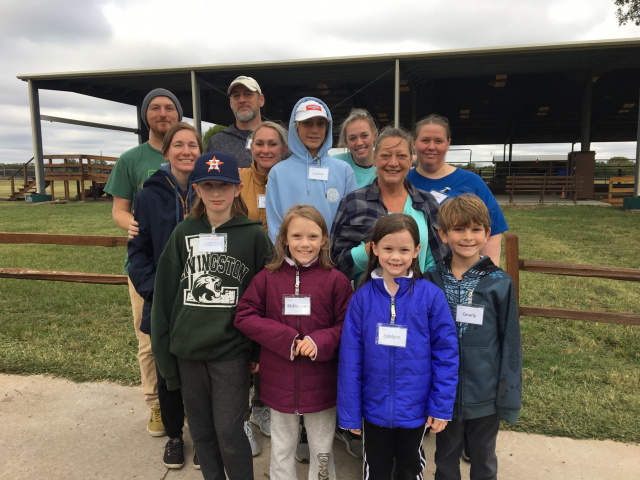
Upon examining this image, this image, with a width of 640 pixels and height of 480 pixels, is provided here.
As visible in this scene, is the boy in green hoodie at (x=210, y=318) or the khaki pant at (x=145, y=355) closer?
the boy in green hoodie at (x=210, y=318)

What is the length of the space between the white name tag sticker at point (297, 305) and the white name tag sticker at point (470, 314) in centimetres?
72

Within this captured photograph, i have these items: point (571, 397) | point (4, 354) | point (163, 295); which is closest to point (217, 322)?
point (163, 295)

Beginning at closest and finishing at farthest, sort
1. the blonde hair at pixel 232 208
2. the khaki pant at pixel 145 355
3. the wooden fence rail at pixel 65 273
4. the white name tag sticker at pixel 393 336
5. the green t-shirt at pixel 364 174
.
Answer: the white name tag sticker at pixel 393 336 < the blonde hair at pixel 232 208 < the khaki pant at pixel 145 355 < the green t-shirt at pixel 364 174 < the wooden fence rail at pixel 65 273

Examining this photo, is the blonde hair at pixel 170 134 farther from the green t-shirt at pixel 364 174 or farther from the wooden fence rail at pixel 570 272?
the wooden fence rail at pixel 570 272

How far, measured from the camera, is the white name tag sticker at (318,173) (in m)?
2.69

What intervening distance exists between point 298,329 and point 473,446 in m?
1.05

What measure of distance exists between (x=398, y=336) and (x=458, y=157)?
106 ft

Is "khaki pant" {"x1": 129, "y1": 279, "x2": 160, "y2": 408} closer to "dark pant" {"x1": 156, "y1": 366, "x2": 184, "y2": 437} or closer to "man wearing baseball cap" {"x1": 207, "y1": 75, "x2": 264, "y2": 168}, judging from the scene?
"dark pant" {"x1": 156, "y1": 366, "x2": 184, "y2": 437}

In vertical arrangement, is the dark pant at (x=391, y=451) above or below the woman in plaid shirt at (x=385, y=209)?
below

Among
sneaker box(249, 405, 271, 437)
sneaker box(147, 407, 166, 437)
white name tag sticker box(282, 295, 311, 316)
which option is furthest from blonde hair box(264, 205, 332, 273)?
sneaker box(147, 407, 166, 437)

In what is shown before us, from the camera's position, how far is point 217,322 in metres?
2.10

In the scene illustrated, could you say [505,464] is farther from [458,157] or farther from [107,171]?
[458,157]

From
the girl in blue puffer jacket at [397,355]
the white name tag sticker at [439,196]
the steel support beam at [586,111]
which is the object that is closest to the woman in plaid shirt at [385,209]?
the white name tag sticker at [439,196]

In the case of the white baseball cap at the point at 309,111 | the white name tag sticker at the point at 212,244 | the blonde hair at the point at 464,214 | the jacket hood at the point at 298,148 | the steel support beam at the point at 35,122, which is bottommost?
the white name tag sticker at the point at 212,244
